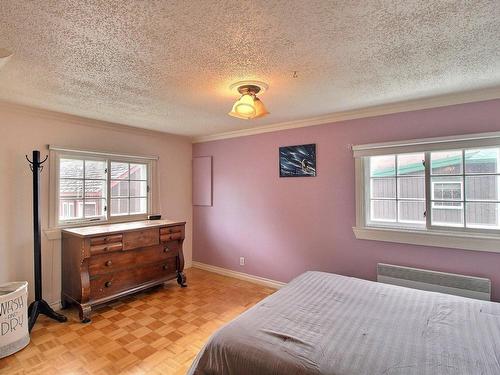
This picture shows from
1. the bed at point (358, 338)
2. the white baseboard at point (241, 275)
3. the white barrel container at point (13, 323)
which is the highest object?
the bed at point (358, 338)

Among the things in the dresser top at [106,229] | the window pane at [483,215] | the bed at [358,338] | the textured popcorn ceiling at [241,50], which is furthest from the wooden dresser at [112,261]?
the window pane at [483,215]

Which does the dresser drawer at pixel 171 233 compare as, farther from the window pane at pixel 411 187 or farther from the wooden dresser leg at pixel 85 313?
the window pane at pixel 411 187

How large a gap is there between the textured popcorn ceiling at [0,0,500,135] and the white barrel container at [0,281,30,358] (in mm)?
1769

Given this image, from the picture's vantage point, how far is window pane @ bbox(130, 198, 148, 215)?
3916 millimetres

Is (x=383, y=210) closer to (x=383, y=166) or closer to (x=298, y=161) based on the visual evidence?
(x=383, y=166)

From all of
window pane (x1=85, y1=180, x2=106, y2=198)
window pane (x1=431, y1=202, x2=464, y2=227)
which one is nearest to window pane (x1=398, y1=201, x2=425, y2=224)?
window pane (x1=431, y1=202, x2=464, y2=227)

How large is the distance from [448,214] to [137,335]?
318 centimetres

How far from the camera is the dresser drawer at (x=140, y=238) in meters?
3.17

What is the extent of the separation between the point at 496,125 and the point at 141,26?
9.51ft

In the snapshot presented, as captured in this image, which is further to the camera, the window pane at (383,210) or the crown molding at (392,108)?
the window pane at (383,210)

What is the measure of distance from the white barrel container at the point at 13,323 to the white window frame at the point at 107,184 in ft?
2.87

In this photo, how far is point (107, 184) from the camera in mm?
3584

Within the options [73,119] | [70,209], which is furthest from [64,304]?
[73,119]

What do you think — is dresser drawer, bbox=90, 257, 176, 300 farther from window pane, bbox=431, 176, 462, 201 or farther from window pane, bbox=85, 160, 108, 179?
window pane, bbox=431, 176, 462, 201
